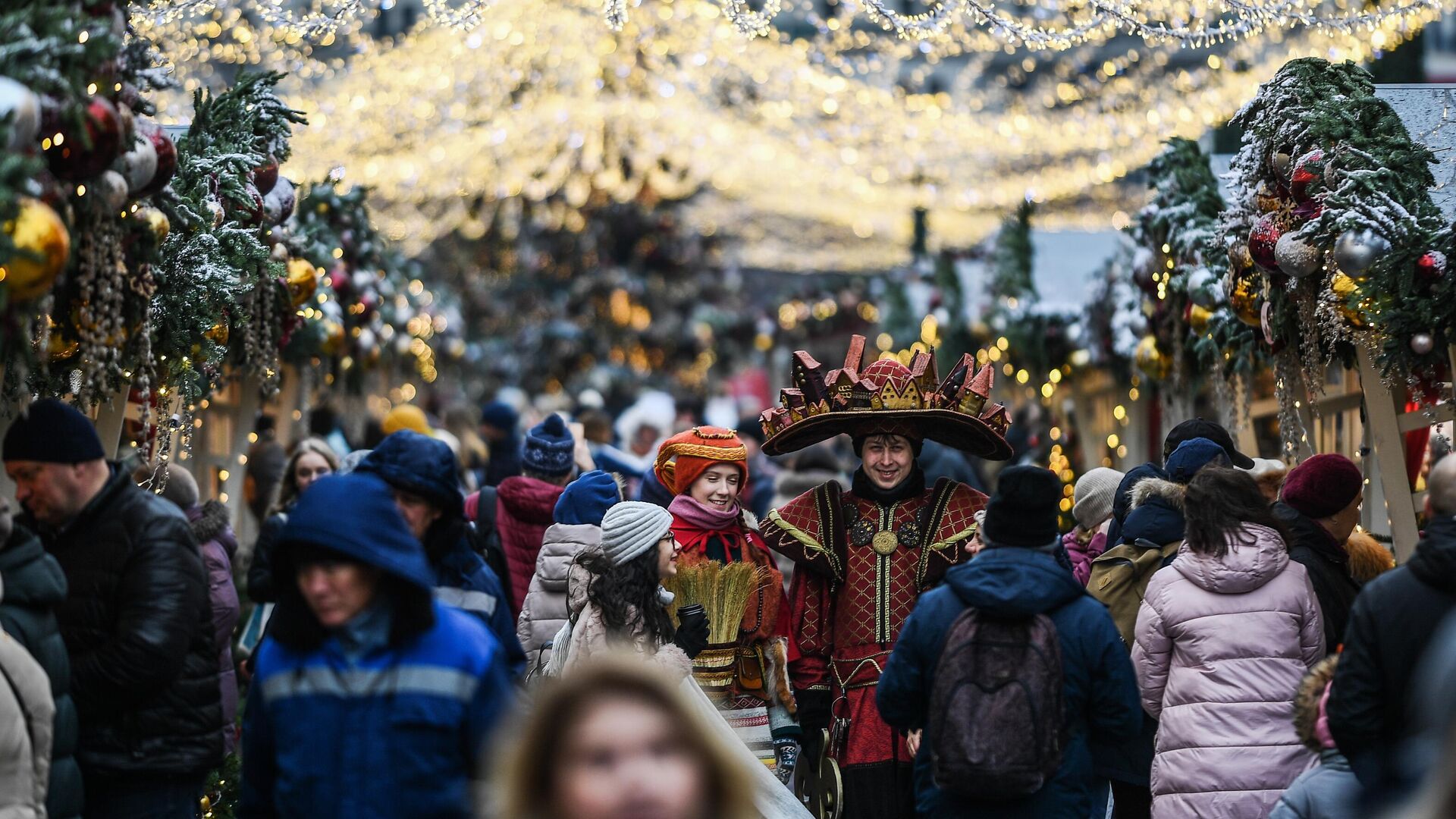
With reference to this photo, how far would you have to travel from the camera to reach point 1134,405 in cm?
1252

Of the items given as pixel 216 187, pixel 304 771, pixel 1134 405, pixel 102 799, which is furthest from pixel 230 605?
pixel 1134 405

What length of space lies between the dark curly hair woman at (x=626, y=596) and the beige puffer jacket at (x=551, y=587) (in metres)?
0.63

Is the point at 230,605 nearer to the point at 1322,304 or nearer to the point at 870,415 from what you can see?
the point at 870,415

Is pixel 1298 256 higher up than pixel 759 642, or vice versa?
pixel 1298 256

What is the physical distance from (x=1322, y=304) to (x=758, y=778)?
2.86 m

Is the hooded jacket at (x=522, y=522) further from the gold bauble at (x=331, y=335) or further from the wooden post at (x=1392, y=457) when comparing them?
the wooden post at (x=1392, y=457)

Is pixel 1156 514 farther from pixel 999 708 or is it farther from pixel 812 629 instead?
pixel 999 708

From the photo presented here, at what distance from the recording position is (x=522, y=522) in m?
7.75

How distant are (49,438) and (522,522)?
3.51 meters

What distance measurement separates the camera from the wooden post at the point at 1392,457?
7086mm


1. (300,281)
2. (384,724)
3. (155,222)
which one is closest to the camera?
(384,724)

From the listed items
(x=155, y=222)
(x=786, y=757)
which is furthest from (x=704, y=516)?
(x=155, y=222)

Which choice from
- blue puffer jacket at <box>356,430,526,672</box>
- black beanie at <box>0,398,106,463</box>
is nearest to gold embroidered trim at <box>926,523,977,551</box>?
blue puffer jacket at <box>356,430,526,672</box>

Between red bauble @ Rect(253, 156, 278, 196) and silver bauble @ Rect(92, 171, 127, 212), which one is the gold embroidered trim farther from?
red bauble @ Rect(253, 156, 278, 196)
